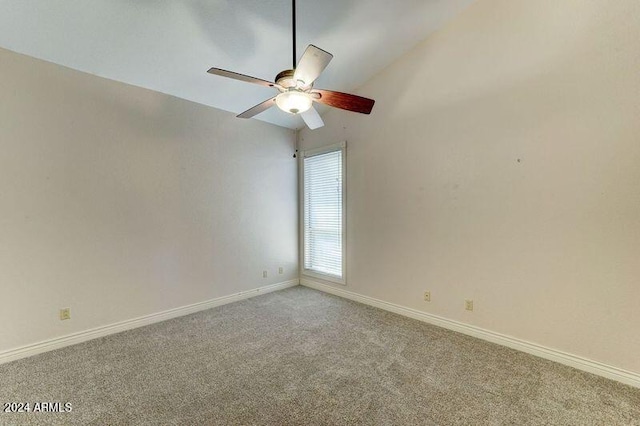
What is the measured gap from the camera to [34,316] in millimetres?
2498

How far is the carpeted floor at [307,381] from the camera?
1759 millimetres

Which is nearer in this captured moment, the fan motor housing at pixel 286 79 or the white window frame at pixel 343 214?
the fan motor housing at pixel 286 79

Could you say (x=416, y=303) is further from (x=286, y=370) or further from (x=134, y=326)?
(x=134, y=326)

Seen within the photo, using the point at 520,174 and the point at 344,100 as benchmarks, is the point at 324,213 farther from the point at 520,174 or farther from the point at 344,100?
the point at 520,174

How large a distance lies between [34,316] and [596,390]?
4.64m

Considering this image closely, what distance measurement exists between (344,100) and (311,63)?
49 centimetres

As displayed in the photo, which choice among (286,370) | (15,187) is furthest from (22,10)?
(286,370)

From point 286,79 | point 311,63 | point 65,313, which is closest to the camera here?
point 311,63

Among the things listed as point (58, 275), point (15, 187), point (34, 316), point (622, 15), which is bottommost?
point (34, 316)

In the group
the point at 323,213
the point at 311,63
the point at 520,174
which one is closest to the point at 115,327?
the point at 323,213

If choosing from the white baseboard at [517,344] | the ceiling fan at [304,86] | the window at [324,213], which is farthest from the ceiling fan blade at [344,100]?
the white baseboard at [517,344]

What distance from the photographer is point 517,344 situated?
8.36ft

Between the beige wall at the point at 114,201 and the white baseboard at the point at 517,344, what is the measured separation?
195 centimetres

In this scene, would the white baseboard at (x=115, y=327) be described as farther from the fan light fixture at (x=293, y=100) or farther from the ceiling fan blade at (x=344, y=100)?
the ceiling fan blade at (x=344, y=100)
